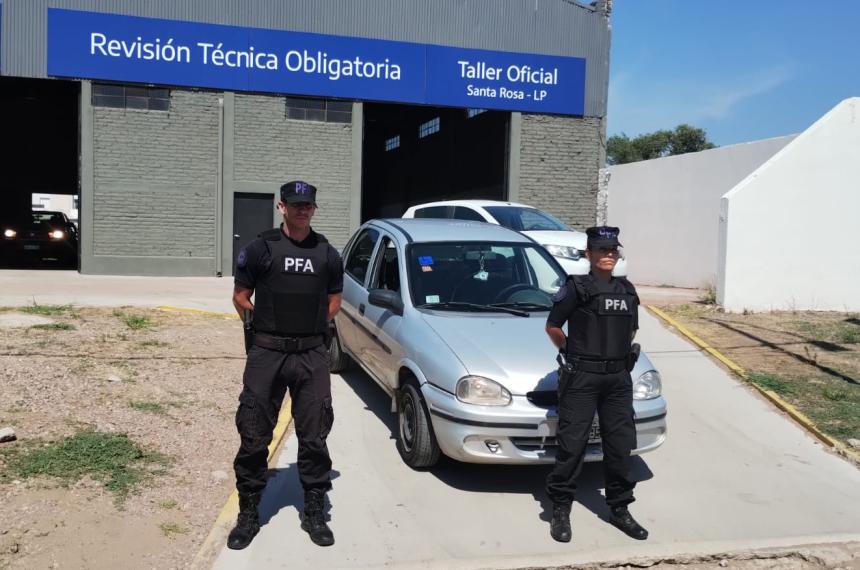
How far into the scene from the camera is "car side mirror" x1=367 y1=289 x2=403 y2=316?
227 inches

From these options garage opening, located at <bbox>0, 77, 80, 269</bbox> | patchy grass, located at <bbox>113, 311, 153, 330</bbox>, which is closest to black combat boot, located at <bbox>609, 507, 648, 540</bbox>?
patchy grass, located at <bbox>113, 311, 153, 330</bbox>

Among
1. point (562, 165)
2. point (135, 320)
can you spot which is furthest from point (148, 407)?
point (562, 165)

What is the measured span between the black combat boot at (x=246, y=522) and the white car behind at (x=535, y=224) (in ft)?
21.2

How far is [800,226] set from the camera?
11.6 meters

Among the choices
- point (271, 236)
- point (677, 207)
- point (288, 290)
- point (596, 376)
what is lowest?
point (596, 376)

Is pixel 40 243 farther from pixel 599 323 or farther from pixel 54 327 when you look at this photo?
pixel 599 323

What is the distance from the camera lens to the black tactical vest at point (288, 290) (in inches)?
161

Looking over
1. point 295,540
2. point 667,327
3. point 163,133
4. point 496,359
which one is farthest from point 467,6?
point 295,540

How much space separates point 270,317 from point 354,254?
366 centimetres

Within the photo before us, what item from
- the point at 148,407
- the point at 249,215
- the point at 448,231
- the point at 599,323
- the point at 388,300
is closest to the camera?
the point at 599,323

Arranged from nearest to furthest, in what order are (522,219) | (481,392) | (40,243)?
(481,392), (522,219), (40,243)

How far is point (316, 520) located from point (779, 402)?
16.4 feet

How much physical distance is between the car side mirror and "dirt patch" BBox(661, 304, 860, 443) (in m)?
3.85

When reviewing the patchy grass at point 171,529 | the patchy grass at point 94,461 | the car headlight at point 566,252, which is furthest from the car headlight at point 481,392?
the car headlight at point 566,252
